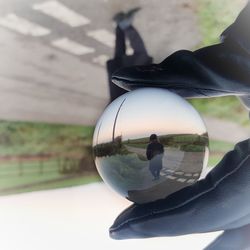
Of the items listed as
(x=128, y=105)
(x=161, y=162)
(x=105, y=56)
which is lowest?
(x=161, y=162)

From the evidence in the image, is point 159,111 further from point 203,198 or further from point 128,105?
point 203,198

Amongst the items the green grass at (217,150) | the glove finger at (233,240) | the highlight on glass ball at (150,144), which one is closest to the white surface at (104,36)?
the highlight on glass ball at (150,144)

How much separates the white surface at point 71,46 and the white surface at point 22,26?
0.03 metres

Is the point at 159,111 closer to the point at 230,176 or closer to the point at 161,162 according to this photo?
the point at 161,162

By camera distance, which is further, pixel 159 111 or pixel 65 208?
pixel 65 208

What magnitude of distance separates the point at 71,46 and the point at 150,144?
25 centimetres

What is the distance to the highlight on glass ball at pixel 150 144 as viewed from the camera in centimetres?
79

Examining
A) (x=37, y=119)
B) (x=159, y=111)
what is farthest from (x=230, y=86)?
(x=37, y=119)

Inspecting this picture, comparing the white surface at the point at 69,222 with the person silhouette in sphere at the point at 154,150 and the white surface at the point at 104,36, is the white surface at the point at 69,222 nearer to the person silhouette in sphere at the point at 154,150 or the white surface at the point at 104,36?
the person silhouette in sphere at the point at 154,150

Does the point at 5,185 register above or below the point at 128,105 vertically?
below

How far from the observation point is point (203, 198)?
86 cm

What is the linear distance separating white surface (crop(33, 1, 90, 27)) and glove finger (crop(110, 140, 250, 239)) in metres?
0.38

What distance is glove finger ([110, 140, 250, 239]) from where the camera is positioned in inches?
33.8

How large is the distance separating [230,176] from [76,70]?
0.37 metres
